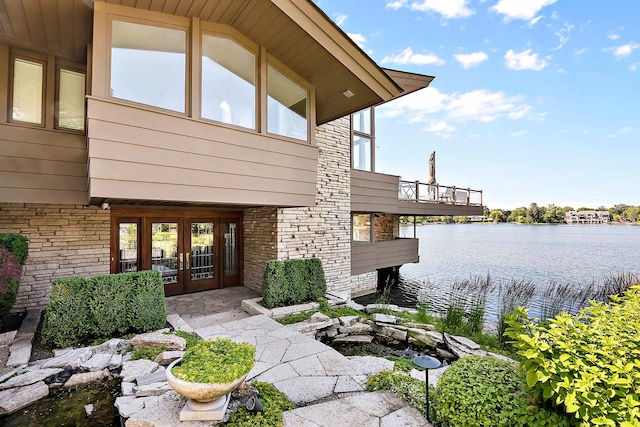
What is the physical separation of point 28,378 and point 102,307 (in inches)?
44.8

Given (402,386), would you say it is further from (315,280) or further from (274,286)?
(315,280)

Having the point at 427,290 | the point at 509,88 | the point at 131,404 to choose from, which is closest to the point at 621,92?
the point at 509,88

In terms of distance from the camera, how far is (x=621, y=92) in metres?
20.0

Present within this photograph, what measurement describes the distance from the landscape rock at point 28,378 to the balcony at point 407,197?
24.3ft

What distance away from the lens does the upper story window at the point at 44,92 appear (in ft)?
16.7

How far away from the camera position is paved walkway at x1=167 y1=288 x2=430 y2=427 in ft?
8.26

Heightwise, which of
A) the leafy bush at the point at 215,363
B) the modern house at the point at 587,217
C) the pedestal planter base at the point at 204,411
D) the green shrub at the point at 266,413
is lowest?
the green shrub at the point at 266,413

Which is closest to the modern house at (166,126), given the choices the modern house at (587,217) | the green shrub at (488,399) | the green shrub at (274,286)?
the green shrub at (274,286)

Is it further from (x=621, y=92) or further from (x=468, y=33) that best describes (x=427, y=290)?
(x=621, y=92)

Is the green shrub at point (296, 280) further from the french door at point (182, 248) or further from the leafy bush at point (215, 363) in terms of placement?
the leafy bush at point (215, 363)

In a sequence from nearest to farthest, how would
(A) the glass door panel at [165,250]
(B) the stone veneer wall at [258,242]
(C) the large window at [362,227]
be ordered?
(A) the glass door panel at [165,250] → (B) the stone veneer wall at [258,242] → (C) the large window at [362,227]

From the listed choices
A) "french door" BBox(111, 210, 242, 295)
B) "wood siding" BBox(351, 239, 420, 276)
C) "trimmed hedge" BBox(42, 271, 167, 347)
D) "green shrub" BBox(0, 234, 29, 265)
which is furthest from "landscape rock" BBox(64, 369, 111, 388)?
"wood siding" BBox(351, 239, 420, 276)

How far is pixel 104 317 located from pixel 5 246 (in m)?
1.91

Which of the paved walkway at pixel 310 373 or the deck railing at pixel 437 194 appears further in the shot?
the deck railing at pixel 437 194
